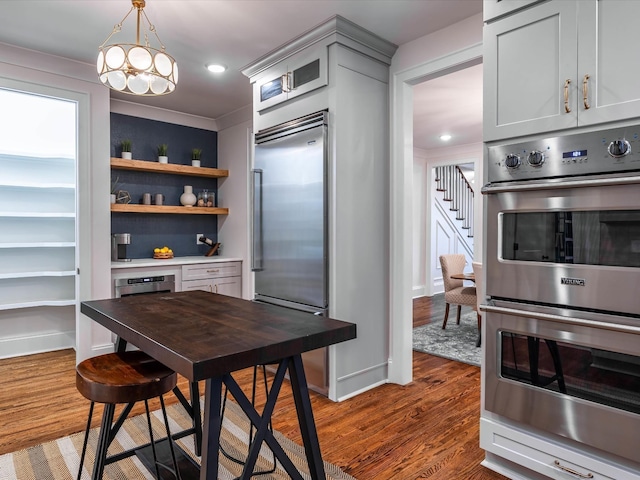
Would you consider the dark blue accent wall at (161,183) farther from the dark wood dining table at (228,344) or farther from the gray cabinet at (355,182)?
the dark wood dining table at (228,344)

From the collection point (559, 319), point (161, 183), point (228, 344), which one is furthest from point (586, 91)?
point (161, 183)

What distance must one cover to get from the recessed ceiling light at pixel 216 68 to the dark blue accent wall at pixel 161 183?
5.02 feet

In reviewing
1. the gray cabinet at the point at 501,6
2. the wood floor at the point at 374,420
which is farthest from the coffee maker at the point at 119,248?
the gray cabinet at the point at 501,6

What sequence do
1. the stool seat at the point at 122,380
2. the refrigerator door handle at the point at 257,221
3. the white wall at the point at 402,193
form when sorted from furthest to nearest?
the refrigerator door handle at the point at 257,221 → the white wall at the point at 402,193 → the stool seat at the point at 122,380

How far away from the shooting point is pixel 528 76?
74.3 inches

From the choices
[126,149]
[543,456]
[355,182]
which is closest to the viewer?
[543,456]

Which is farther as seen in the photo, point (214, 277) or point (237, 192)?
point (237, 192)

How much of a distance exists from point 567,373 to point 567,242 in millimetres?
570

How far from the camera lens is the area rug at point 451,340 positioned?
3963 mm

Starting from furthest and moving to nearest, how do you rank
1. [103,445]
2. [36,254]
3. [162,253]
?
[162,253]
[36,254]
[103,445]

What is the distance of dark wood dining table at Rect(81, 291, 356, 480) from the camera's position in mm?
1227

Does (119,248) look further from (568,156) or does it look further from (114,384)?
(568,156)

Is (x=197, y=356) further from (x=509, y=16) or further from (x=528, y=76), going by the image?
(x=509, y=16)

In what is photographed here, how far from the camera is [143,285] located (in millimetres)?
4043
